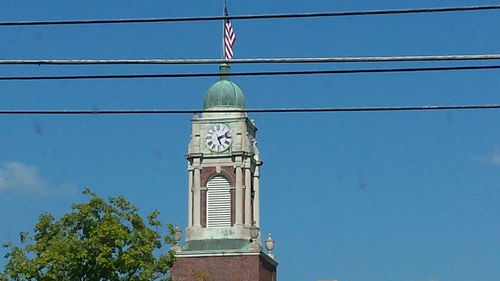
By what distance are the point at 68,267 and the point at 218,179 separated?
36.1 meters

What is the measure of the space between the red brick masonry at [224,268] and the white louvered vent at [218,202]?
7.85 feet

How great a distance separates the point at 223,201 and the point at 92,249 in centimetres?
3580

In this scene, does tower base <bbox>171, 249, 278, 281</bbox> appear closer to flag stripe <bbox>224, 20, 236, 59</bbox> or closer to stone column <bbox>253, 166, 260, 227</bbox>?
stone column <bbox>253, 166, 260, 227</bbox>

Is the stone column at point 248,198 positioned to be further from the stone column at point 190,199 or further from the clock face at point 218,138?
the stone column at point 190,199

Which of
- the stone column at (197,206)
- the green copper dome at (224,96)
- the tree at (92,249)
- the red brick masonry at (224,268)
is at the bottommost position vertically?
the tree at (92,249)

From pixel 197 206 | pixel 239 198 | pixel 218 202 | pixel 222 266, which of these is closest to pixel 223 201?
pixel 218 202

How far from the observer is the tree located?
162 ft

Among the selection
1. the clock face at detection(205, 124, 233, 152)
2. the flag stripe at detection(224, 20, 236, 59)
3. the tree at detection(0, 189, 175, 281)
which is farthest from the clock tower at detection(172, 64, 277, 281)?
the tree at detection(0, 189, 175, 281)

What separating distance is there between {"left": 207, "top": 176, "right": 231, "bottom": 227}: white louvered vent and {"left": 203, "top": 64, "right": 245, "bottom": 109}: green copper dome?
4841mm

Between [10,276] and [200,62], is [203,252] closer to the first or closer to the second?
[10,276]

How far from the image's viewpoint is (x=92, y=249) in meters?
49.4

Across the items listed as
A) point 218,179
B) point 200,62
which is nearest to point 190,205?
point 218,179

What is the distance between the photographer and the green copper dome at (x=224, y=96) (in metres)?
86.2

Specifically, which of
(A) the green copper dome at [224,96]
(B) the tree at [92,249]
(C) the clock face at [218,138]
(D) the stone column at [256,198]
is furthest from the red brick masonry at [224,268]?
(B) the tree at [92,249]
